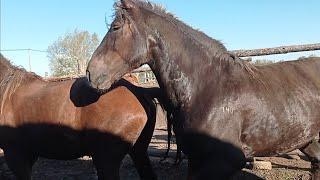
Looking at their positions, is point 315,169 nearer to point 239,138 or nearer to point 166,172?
point 239,138

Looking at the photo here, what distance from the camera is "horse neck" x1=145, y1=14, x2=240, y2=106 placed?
3428mm

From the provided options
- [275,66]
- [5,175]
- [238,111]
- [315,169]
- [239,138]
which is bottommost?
[5,175]

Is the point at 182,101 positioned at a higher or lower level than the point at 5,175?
higher

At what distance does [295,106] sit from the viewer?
362 centimetres

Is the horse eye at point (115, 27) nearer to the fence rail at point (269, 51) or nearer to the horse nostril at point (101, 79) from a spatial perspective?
the horse nostril at point (101, 79)

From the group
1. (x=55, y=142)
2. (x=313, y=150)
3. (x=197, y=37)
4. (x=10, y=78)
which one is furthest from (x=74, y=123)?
(x=313, y=150)

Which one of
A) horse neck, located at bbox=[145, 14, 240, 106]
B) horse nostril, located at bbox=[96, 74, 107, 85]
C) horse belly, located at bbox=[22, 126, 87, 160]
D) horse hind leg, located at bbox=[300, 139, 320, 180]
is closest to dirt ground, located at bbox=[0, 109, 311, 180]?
horse hind leg, located at bbox=[300, 139, 320, 180]

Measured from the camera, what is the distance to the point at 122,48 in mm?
3383

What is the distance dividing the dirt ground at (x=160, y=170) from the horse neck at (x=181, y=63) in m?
2.19

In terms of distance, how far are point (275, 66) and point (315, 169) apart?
1.21 metres

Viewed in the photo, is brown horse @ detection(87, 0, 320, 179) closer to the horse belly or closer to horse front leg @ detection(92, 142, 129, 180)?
horse front leg @ detection(92, 142, 129, 180)

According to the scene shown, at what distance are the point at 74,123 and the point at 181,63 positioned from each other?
138cm

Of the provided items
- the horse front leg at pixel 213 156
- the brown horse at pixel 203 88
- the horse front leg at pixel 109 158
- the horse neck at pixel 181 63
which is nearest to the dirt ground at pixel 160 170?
the horse front leg at pixel 109 158

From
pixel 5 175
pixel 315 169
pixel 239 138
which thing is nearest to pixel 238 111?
pixel 239 138
